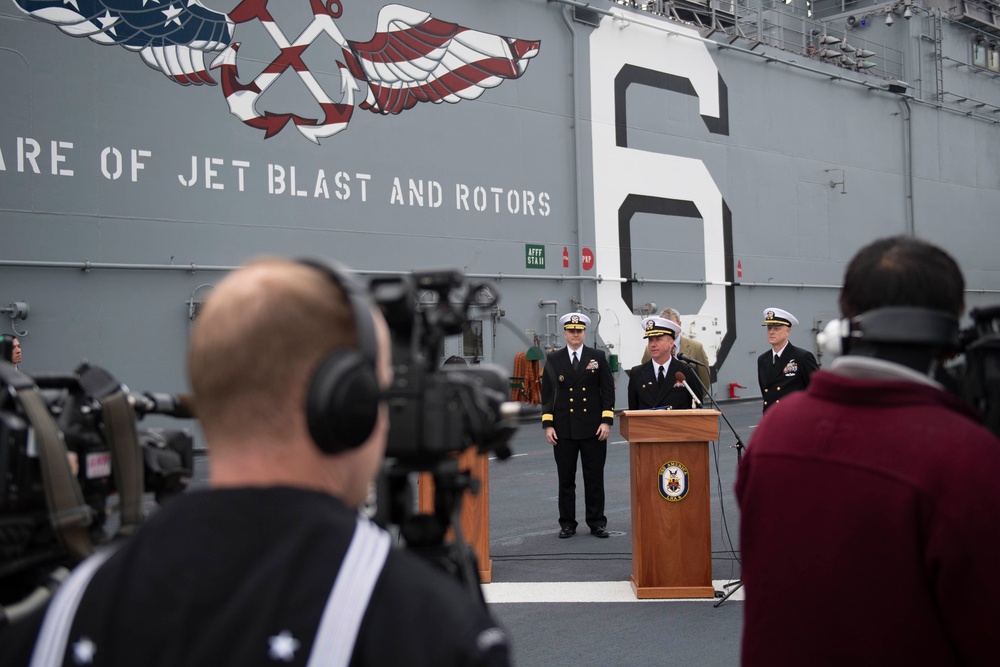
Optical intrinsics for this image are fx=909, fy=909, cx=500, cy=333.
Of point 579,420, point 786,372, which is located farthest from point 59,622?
point 786,372

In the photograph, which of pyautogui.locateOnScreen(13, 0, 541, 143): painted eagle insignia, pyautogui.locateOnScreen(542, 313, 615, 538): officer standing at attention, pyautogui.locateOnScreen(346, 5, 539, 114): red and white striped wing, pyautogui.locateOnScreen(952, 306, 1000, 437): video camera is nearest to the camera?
pyautogui.locateOnScreen(952, 306, 1000, 437): video camera

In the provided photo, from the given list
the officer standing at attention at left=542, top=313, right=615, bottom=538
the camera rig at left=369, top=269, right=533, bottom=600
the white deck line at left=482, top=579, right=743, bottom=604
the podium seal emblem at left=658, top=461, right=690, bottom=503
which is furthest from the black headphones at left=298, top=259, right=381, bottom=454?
the officer standing at attention at left=542, top=313, right=615, bottom=538

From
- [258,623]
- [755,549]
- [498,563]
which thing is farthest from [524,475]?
[258,623]

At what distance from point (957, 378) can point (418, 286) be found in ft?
4.05

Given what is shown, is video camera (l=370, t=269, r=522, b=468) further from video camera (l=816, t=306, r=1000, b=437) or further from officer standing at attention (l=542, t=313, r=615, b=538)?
officer standing at attention (l=542, t=313, r=615, b=538)

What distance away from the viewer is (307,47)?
48.2ft

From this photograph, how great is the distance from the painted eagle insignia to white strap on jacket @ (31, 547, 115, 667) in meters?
13.3

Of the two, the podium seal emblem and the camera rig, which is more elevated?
the camera rig

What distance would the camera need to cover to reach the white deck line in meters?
6.08

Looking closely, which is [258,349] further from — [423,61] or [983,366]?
[423,61]

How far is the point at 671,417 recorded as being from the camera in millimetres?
6156

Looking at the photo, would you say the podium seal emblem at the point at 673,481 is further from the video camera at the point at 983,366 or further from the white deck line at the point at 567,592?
the video camera at the point at 983,366

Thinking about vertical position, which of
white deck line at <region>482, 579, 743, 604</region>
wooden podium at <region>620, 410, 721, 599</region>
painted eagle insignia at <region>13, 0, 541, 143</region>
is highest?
painted eagle insignia at <region>13, 0, 541, 143</region>

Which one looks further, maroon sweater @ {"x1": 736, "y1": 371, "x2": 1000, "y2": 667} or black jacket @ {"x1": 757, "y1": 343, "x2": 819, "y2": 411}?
black jacket @ {"x1": 757, "y1": 343, "x2": 819, "y2": 411}
